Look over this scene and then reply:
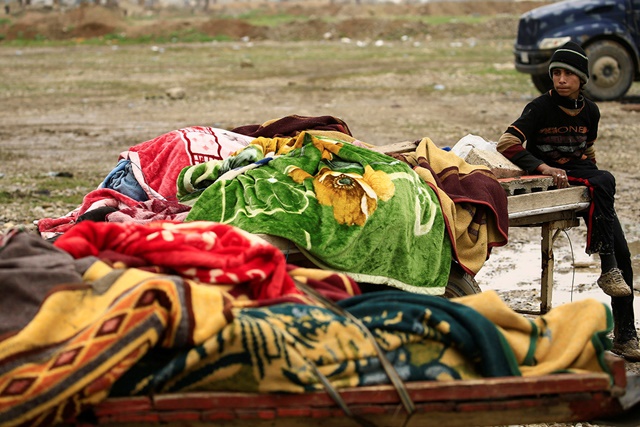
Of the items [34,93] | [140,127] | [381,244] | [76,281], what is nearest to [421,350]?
[76,281]

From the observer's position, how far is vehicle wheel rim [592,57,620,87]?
15.1m

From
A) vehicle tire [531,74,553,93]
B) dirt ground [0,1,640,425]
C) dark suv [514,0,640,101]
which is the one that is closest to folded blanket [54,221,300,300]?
dirt ground [0,1,640,425]

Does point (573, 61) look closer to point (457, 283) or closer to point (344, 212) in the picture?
point (457, 283)

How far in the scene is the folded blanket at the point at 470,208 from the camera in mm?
4996

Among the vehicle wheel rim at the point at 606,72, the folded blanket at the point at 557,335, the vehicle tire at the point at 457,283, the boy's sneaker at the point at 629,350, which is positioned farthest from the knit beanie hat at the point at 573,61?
the vehicle wheel rim at the point at 606,72

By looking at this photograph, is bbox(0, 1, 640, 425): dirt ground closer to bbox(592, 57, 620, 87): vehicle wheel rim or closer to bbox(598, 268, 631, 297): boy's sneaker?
bbox(592, 57, 620, 87): vehicle wheel rim

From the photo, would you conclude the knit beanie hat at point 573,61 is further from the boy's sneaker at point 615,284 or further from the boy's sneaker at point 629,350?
the boy's sneaker at point 629,350

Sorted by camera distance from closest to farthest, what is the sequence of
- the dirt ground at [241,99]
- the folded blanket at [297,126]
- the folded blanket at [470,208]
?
the folded blanket at [470,208], the folded blanket at [297,126], the dirt ground at [241,99]

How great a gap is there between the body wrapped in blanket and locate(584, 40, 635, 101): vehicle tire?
12504 mm

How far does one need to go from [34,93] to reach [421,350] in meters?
16.2

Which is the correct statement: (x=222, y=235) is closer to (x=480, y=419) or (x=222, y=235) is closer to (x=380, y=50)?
(x=480, y=419)

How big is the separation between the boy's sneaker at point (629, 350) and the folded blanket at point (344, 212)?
136 cm

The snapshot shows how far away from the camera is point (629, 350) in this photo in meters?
5.55

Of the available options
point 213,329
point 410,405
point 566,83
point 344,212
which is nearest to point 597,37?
point 566,83
